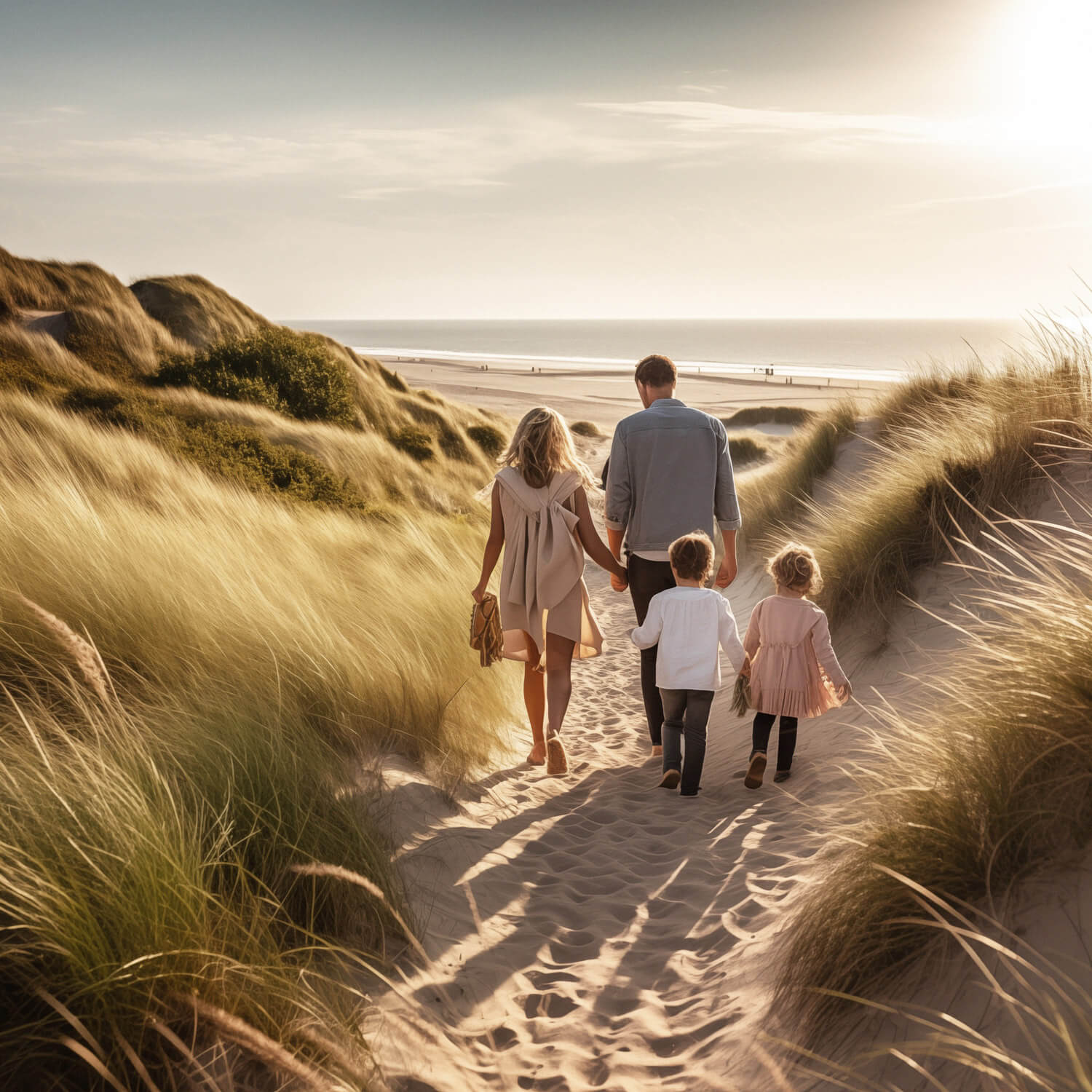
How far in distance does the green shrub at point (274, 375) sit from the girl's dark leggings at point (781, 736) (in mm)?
13637

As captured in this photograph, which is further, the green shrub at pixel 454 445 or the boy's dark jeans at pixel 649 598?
the green shrub at pixel 454 445

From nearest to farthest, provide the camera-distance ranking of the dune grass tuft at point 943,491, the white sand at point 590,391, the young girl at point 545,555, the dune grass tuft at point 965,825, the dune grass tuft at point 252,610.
A: the dune grass tuft at point 965,825, the dune grass tuft at point 252,610, the young girl at point 545,555, the dune grass tuft at point 943,491, the white sand at point 590,391

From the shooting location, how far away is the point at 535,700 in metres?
5.87

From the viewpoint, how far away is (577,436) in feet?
108

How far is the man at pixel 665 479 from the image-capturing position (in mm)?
5727

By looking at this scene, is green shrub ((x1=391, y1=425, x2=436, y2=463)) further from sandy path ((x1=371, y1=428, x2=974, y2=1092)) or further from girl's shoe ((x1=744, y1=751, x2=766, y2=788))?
girl's shoe ((x1=744, y1=751, x2=766, y2=788))

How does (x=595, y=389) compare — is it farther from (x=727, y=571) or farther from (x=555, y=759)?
(x=555, y=759)

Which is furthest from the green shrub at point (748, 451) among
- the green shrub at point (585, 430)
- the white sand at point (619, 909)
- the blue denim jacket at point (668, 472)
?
the blue denim jacket at point (668, 472)

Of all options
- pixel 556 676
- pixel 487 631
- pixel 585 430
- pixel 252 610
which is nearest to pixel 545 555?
pixel 487 631

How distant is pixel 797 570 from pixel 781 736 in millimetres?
1082

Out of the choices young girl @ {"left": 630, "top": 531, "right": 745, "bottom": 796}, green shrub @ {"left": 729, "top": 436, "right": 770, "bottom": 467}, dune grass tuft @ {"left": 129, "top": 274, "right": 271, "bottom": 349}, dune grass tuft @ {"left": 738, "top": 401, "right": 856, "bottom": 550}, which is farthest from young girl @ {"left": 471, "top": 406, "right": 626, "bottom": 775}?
green shrub @ {"left": 729, "top": 436, "right": 770, "bottom": 467}

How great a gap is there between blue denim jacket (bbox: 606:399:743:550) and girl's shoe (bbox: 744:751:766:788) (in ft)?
4.81

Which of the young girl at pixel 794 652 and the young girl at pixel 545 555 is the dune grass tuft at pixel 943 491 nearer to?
the young girl at pixel 794 652

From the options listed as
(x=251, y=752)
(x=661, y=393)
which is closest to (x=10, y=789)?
(x=251, y=752)
